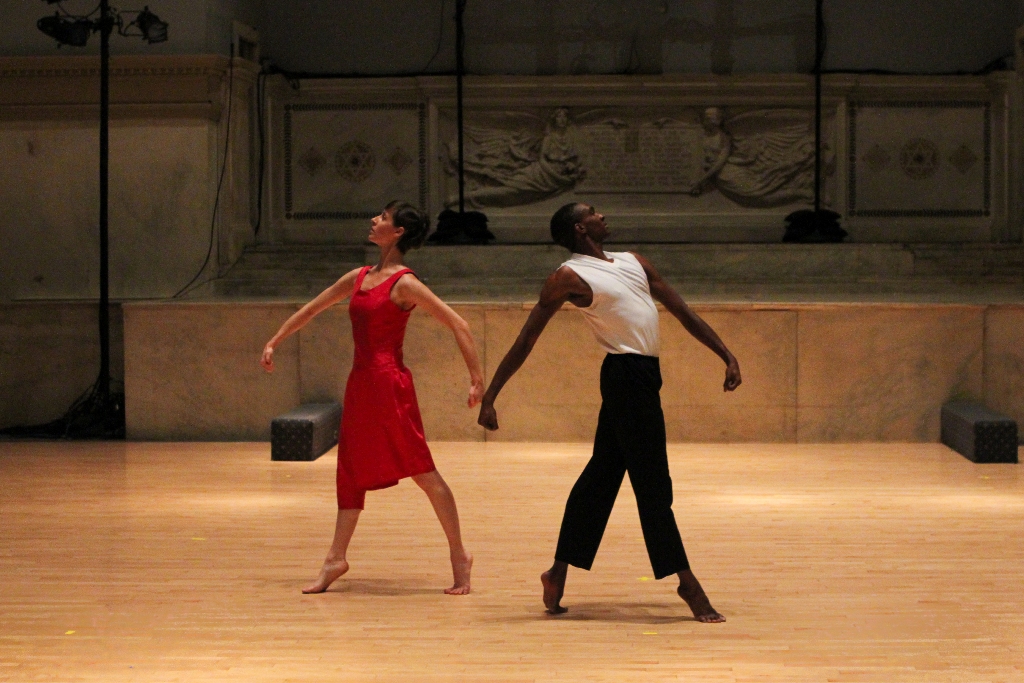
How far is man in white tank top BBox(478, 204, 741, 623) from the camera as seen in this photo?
15.9ft

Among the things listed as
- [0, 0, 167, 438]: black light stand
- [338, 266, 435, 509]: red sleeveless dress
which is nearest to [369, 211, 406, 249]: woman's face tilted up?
[338, 266, 435, 509]: red sleeveless dress

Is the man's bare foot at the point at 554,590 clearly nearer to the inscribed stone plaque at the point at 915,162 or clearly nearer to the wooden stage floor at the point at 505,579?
the wooden stage floor at the point at 505,579

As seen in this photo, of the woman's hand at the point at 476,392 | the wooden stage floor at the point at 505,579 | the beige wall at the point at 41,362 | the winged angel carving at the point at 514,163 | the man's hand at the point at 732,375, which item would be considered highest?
the winged angel carving at the point at 514,163

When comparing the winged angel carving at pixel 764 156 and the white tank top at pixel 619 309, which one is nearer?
the white tank top at pixel 619 309

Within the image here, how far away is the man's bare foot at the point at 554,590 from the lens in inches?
197

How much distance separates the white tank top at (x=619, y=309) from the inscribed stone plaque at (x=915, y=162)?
32.7ft

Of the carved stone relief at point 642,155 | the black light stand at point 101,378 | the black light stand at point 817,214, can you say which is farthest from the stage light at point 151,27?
the black light stand at point 817,214

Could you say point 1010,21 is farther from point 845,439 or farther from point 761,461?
point 761,461

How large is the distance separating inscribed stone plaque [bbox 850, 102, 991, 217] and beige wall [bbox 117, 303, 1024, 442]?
4912 mm

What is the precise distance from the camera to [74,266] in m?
12.9

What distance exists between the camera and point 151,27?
1170 centimetres

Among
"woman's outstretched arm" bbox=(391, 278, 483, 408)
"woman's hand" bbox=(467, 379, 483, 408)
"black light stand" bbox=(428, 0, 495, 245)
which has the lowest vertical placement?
"woman's hand" bbox=(467, 379, 483, 408)

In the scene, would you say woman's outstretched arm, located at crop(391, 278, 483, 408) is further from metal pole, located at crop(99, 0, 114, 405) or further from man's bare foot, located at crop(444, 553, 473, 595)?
metal pole, located at crop(99, 0, 114, 405)

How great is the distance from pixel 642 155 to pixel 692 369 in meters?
5.14
